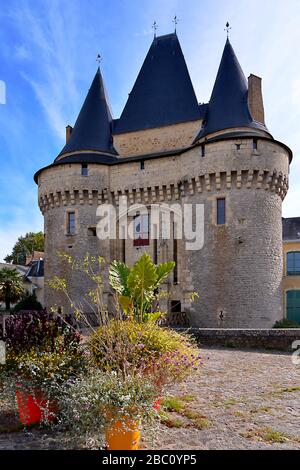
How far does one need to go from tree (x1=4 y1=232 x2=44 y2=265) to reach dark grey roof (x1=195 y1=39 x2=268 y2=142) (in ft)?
116

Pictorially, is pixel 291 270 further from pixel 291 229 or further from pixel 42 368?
pixel 42 368

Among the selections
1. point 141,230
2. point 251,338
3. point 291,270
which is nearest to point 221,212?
point 141,230

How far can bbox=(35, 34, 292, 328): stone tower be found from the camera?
1745 centimetres

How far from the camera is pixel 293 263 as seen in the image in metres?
24.8

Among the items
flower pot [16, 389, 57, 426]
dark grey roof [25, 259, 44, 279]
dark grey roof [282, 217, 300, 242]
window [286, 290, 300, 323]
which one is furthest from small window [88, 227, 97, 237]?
dark grey roof [25, 259, 44, 279]

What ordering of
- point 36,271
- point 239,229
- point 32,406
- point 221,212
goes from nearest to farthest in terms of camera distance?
point 32,406 → point 239,229 → point 221,212 → point 36,271

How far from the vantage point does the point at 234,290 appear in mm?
17156

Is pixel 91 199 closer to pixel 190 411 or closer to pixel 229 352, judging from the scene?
pixel 229 352

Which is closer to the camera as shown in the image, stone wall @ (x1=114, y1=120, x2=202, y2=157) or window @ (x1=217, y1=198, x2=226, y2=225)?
window @ (x1=217, y1=198, x2=226, y2=225)

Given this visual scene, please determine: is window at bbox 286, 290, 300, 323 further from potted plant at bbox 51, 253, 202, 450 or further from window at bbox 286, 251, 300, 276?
potted plant at bbox 51, 253, 202, 450

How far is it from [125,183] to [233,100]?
6.78 metres

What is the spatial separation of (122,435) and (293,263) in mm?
22876

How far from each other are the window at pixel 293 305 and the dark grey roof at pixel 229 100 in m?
10.1
